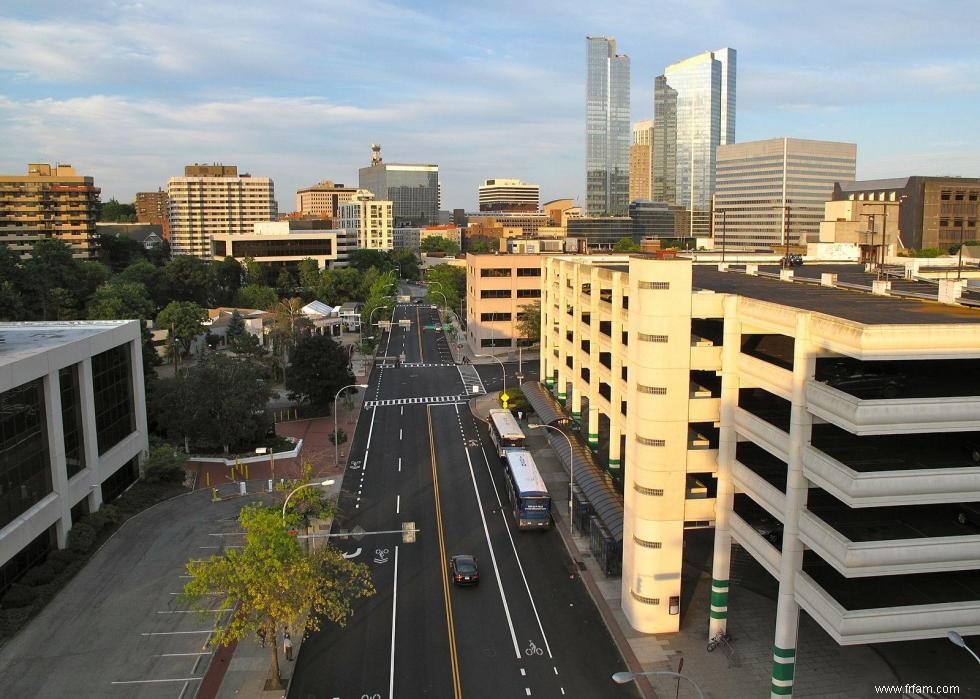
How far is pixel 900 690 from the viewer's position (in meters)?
29.6

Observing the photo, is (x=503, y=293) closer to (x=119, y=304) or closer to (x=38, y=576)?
(x=119, y=304)

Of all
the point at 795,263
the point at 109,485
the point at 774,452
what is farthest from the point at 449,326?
the point at 774,452

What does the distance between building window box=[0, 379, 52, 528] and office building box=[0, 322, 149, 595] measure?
0.05 metres

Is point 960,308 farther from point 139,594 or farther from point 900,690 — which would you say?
point 139,594

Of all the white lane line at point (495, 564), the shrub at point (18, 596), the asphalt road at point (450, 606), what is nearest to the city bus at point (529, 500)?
the asphalt road at point (450, 606)

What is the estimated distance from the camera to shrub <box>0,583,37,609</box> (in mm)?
36719

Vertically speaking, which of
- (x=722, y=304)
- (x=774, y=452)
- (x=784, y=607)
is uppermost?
(x=722, y=304)

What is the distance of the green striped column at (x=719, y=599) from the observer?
33.9 metres

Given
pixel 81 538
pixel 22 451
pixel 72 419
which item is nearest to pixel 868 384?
pixel 22 451

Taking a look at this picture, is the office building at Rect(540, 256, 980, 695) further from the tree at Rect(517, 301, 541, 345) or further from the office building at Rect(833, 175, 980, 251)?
the office building at Rect(833, 175, 980, 251)

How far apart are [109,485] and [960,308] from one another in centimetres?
4952

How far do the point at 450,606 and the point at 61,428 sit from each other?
78.9 feet

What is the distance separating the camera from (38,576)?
128 ft

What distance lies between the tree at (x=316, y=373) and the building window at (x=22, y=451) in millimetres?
34667
